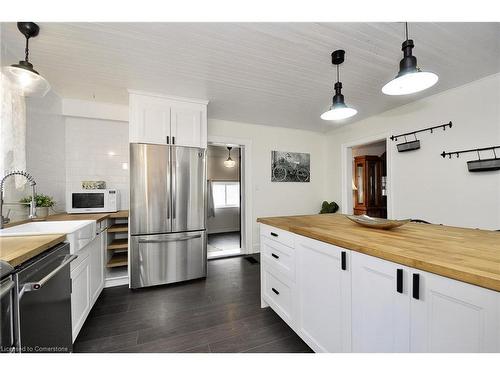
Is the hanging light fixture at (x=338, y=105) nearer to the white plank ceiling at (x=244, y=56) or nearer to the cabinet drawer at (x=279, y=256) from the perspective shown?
the white plank ceiling at (x=244, y=56)

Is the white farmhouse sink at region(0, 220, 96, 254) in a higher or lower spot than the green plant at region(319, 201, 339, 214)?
higher

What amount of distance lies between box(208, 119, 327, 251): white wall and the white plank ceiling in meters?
1.03

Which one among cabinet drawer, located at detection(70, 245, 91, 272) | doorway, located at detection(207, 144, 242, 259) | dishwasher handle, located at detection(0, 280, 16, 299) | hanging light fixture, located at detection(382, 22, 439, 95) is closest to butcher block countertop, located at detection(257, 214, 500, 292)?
hanging light fixture, located at detection(382, 22, 439, 95)

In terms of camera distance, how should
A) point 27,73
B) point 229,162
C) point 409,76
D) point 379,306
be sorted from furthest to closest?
point 229,162, point 27,73, point 409,76, point 379,306

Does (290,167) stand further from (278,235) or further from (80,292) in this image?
(80,292)

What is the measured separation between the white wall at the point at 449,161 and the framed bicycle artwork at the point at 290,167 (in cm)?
149

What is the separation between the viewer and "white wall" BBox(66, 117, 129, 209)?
2865 millimetres

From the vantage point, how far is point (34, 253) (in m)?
0.98

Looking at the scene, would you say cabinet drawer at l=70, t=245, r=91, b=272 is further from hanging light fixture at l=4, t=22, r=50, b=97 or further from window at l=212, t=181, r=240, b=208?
window at l=212, t=181, r=240, b=208

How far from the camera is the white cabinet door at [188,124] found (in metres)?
2.67

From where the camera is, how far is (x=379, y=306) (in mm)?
948

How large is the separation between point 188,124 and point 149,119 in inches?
18.8

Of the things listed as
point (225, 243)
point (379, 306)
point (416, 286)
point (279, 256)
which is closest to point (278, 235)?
point (279, 256)
